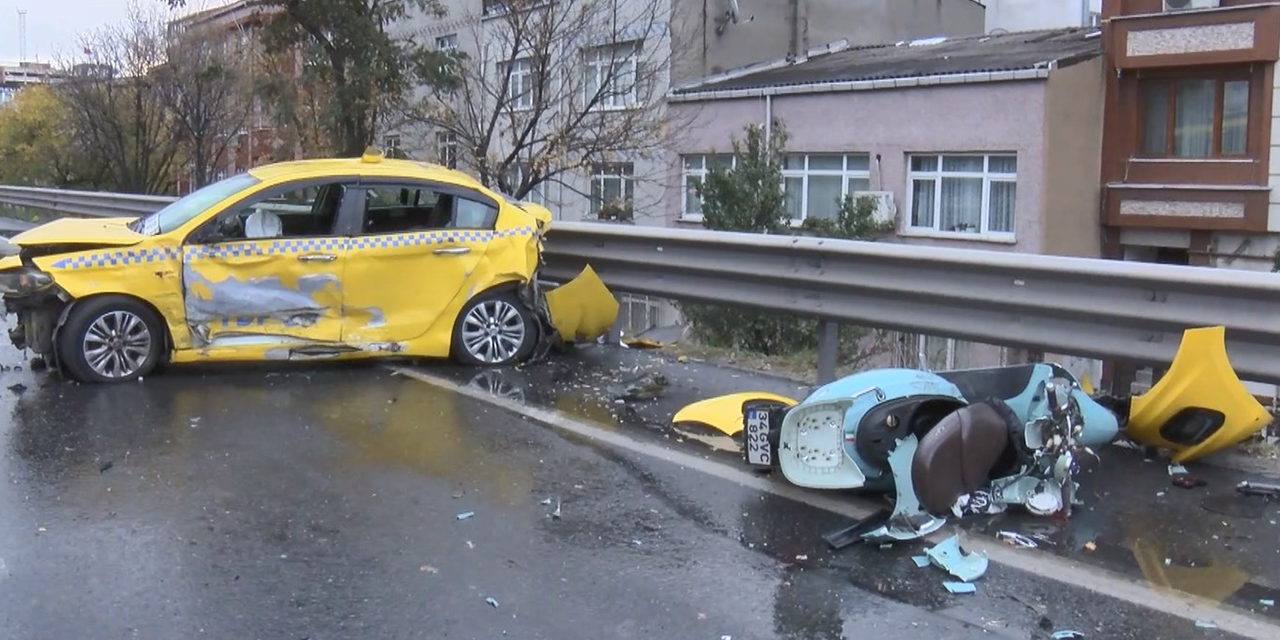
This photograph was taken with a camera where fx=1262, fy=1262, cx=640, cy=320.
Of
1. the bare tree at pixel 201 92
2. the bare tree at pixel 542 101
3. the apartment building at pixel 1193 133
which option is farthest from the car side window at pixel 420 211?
the bare tree at pixel 201 92

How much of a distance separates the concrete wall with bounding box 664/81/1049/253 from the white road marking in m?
18.2

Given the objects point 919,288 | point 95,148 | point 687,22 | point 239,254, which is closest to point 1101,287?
point 919,288

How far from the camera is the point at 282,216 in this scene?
27.6 ft

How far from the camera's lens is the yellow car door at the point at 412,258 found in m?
8.39

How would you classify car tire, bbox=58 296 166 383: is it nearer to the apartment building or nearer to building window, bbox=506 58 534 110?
building window, bbox=506 58 534 110

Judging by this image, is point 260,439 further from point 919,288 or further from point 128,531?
point 919,288

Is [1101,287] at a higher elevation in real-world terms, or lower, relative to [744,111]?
lower

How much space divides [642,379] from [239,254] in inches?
107

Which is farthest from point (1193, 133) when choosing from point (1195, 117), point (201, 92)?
point (201, 92)

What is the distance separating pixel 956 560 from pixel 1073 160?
20832 mm

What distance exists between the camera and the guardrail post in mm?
7582

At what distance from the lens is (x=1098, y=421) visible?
5844 millimetres

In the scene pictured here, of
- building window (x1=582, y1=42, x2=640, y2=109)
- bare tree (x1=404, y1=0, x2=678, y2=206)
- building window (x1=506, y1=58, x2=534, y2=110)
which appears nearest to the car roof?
bare tree (x1=404, y1=0, x2=678, y2=206)

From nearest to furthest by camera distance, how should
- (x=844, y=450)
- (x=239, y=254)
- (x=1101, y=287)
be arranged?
(x=844, y=450), (x=1101, y=287), (x=239, y=254)
